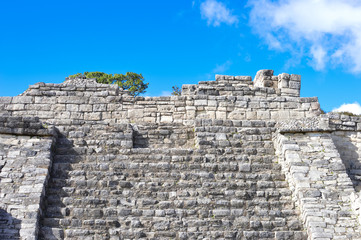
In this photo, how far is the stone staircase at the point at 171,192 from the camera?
7.80 meters

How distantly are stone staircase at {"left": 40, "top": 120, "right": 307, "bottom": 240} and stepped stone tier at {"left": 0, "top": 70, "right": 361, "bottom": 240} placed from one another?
0.02m

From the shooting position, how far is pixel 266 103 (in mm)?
10594

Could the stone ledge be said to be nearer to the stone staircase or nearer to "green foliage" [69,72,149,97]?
the stone staircase

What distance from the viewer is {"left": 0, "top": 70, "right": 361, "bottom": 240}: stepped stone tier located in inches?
309

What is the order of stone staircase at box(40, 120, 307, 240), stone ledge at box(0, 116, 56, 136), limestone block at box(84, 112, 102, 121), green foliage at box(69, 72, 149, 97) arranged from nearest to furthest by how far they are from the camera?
stone staircase at box(40, 120, 307, 240) → stone ledge at box(0, 116, 56, 136) → limestone block at box(84, 112, 102, 121) → green foliage at box(69, 72, 149, 97)

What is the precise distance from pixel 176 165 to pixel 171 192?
2.26ft

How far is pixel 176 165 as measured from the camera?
8867 mm

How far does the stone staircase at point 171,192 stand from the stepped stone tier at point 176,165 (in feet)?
0.07

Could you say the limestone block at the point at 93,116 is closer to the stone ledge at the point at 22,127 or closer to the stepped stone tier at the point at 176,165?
the stepped stone tier at the point at 176,165

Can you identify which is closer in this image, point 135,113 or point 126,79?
point 135,113

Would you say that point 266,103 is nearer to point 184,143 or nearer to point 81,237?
point 184,143

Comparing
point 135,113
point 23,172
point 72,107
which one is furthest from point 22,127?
point 135,113

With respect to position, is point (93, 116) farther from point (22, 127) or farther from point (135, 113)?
point (22, 127)

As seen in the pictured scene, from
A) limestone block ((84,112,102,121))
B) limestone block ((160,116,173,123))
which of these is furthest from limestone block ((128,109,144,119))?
limestone block ((84,112,102,121))
